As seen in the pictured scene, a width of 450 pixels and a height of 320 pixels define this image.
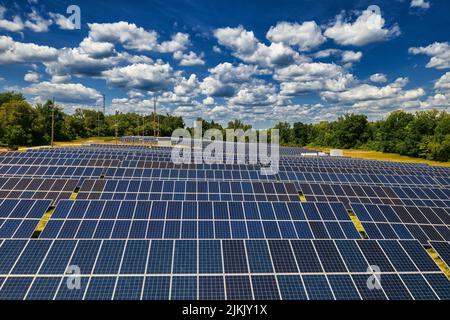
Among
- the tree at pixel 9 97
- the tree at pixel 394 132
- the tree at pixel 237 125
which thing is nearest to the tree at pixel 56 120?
Result: the tree at pixel 9 97

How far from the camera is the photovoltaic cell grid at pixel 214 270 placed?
11156mm

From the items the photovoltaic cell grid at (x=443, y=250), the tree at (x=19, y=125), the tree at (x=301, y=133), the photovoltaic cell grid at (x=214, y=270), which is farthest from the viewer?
the tree at (x=301, y=133)

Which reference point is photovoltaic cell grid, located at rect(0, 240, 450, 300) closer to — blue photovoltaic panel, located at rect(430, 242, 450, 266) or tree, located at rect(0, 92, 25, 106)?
blue photovoltaic panel, located at rect(430, 242, 450, 266)

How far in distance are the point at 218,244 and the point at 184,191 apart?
10143 millimetres

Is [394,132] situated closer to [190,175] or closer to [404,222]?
[404,222]

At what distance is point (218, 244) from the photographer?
13.5 metres

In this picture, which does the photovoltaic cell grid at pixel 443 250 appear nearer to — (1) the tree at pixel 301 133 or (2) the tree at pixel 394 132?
(2) the tree at pixel 394 132

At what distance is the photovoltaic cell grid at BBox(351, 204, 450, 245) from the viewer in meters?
18.2

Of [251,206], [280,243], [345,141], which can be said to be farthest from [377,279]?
[345,141]

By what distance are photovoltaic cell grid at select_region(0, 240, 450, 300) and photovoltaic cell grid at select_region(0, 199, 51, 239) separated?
3.61m

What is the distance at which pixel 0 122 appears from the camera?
80062mm

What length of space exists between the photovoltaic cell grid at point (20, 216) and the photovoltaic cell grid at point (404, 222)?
67.6ft

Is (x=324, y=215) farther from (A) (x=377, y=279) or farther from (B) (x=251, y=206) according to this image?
(A) (x=377, y=279)

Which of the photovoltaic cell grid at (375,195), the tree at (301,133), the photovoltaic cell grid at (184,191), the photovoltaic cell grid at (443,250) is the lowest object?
the photovoltaic cell grid at (443,250)
